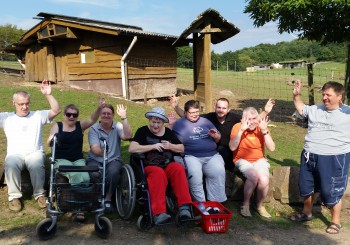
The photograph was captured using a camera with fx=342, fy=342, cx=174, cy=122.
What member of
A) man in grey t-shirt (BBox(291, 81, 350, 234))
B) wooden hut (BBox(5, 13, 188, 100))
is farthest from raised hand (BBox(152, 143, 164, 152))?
wooden hut (BBox(5, 13, 188, 100))

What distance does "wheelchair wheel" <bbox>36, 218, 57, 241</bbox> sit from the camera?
3.49 m

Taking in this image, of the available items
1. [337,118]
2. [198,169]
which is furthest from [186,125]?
[337,118]

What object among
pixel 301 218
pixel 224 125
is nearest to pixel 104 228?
pixel 224 125

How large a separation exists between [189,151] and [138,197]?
967 millimetres

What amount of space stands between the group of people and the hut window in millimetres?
10202

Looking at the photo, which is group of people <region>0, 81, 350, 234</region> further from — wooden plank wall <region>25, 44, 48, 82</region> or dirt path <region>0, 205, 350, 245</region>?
wooden plank wall <region>25, 44, 48, 82</region>

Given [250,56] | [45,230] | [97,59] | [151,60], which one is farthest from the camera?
[250,56]

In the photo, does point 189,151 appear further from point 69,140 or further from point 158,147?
point 69,140

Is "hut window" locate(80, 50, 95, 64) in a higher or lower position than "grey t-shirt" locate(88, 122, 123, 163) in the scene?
higher

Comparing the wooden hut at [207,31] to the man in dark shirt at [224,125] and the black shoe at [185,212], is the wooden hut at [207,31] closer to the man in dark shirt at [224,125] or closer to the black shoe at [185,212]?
the man in dark shirt at [224,125]

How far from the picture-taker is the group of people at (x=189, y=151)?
157 inches

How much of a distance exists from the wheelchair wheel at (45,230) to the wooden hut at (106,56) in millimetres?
9309

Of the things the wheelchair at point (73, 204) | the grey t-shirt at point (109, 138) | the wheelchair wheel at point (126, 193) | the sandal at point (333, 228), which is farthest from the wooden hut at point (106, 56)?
the sandal at point (333, 228)

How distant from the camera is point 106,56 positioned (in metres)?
13.6
